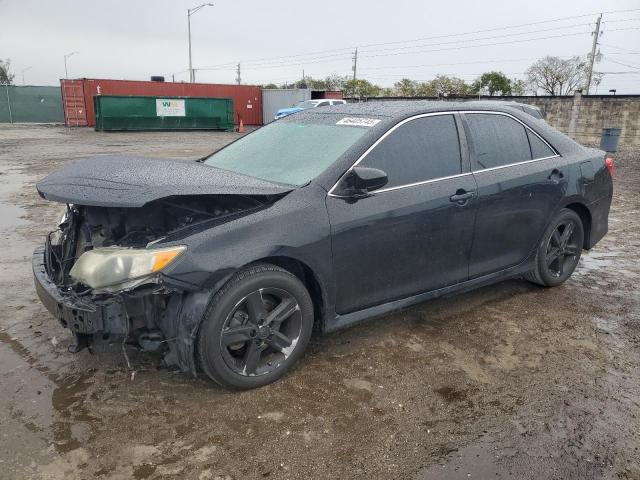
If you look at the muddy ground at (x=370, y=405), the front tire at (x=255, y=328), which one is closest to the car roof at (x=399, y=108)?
the front tire at (x=255, y=328)

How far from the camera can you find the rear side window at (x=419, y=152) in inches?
139

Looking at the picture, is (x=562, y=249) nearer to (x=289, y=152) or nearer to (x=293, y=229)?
(x=289, y=152)

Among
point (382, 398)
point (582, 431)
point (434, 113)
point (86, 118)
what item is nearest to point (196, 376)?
point (382, 398)

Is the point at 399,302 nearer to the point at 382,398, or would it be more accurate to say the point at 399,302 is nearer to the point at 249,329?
the point at 382,398

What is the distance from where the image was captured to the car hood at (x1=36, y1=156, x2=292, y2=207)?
281 cm

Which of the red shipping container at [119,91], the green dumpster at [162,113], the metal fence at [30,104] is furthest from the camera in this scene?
the metal fence at [30,104]

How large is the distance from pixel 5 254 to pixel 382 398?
4.73 meters

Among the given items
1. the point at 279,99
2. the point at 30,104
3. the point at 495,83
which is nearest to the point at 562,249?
the point at 279,99

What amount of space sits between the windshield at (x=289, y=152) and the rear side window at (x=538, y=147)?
67.3 inches

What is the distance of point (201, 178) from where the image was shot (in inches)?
125

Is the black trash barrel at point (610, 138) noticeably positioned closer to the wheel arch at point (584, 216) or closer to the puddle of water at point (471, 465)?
the wheel arch at point (584, 216)

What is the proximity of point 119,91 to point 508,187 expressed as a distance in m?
33.1

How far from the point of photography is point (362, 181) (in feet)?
10.6

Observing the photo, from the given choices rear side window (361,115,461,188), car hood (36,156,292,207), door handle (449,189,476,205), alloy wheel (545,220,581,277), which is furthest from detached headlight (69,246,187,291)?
alloy wheel (545,220,581,277)
